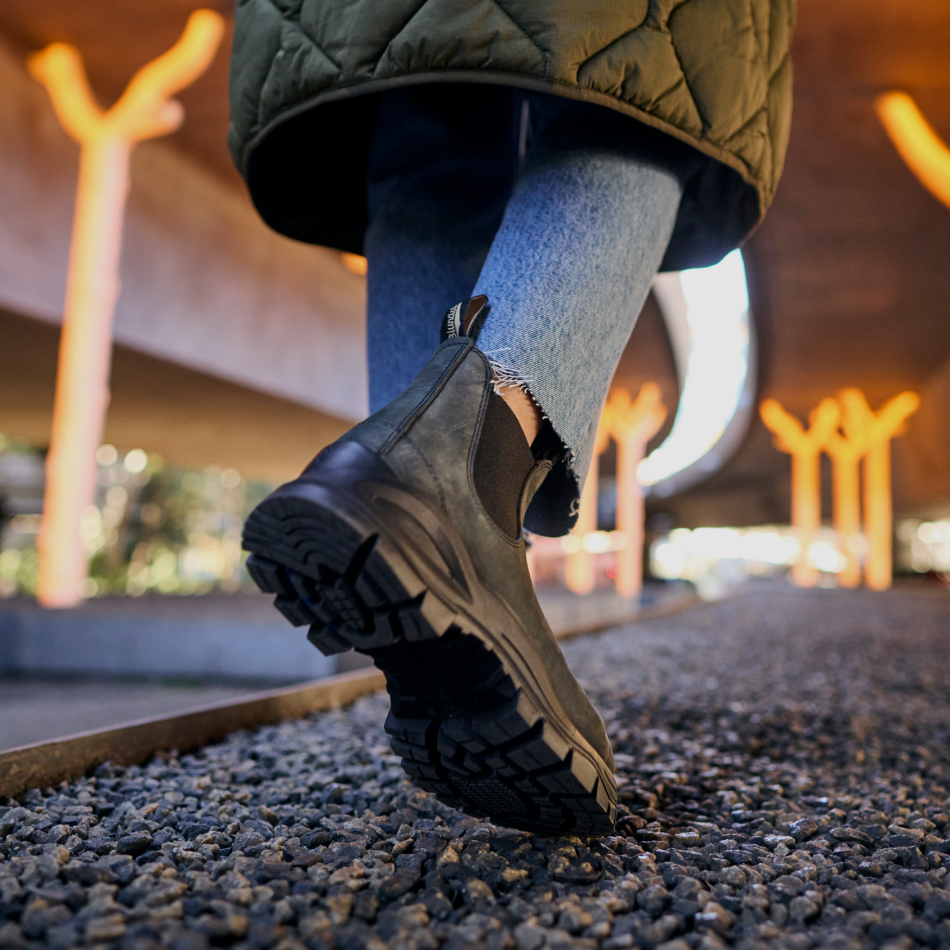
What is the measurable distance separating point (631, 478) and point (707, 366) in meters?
4.34

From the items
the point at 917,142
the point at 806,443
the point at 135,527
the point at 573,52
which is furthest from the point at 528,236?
the point at 806,443

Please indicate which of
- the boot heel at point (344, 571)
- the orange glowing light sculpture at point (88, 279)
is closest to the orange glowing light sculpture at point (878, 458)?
the orange glowing light sculpture at point (88, 279)

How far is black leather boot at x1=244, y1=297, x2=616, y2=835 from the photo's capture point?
515 mm

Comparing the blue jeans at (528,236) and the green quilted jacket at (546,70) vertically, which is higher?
the green quilted jacket at (546,70)

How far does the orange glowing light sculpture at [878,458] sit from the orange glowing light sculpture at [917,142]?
8435 millimetres

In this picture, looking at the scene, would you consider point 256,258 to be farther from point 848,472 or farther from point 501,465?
point 848,472

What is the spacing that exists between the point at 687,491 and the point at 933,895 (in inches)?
912

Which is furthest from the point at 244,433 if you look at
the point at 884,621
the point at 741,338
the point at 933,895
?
the point at 933,895

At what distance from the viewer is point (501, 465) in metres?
0.63

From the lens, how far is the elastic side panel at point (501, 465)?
0.61 meters

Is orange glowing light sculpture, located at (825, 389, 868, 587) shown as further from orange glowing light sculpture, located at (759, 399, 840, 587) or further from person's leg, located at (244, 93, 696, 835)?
person's leg, located at (244, 93, 696, 835)

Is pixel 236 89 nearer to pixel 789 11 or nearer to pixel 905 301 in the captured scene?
pixel 789 11

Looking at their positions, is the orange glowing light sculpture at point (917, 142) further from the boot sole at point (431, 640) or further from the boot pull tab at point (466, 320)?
the boot sole at point (431, 640)

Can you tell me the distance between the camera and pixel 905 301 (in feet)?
29.1
